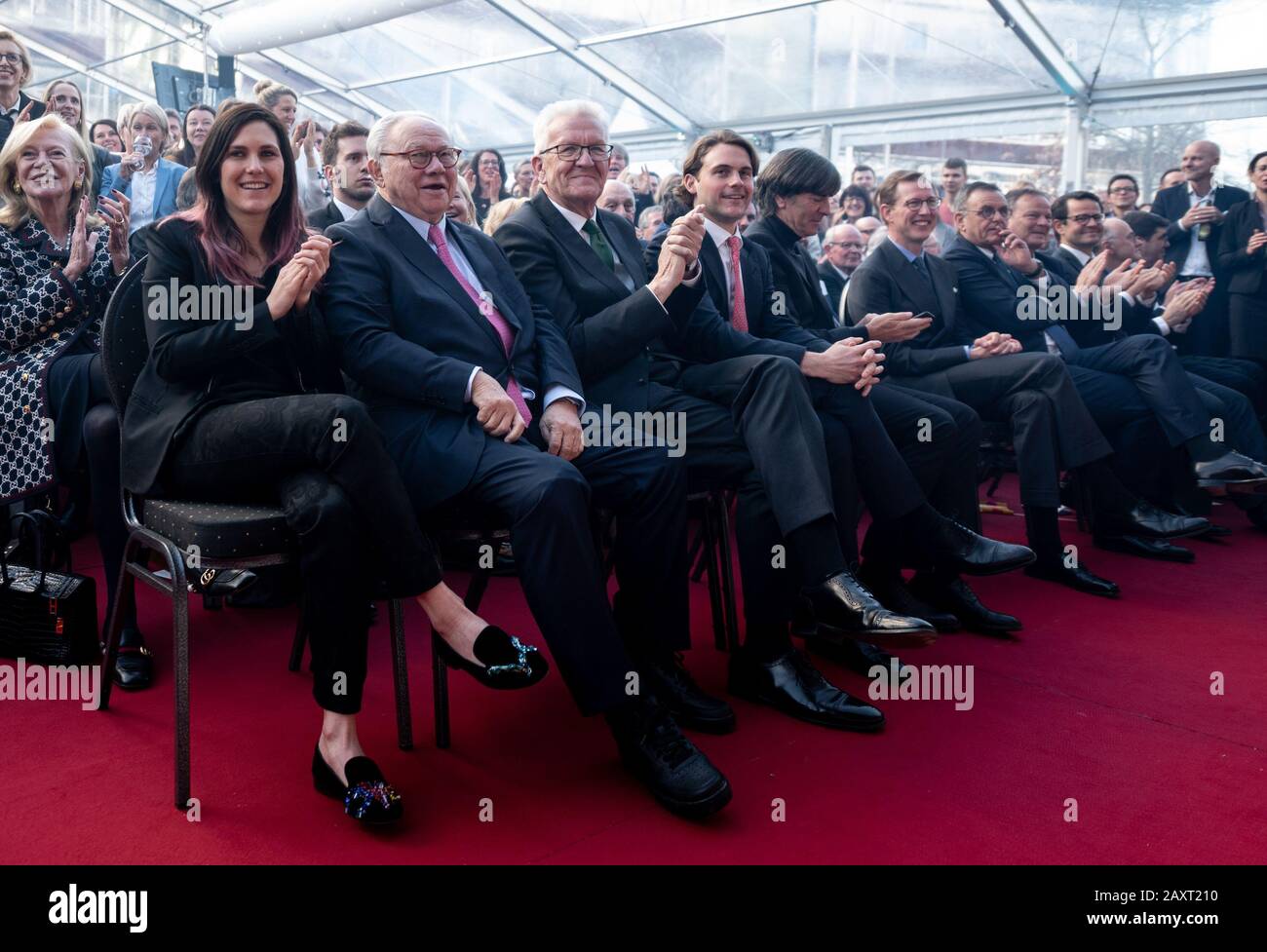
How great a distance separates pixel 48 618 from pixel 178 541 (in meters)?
0.73

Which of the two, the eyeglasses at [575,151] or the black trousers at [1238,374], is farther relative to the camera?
the black trousers at [1238,374]

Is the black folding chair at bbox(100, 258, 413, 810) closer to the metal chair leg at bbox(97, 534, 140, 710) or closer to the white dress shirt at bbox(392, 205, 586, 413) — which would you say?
the metal chair leg at bbox(97, 534, 140, 710)

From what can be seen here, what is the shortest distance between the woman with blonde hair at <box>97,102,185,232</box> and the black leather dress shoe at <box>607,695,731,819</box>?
4095 millimetres

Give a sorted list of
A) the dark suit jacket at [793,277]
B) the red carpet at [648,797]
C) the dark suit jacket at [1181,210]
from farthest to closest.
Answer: the dark suit jacket at [1181,210], the dark suit jacket at [793,277], the red carpet at [648,797]

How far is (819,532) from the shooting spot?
2576 mm

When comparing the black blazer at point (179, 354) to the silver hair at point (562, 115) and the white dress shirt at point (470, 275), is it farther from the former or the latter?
the silver hair at point (562, 115)

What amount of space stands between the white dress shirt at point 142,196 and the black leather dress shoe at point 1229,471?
4.80 metres

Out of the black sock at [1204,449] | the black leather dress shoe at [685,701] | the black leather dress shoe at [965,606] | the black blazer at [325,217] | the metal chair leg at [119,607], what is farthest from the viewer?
the black sock at [1204,449]

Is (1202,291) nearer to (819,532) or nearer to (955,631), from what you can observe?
(955,631)

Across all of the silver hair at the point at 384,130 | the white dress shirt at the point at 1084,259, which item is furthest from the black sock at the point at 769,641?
the white dress shirt at the point at 1084,259

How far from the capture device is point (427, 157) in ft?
8.45

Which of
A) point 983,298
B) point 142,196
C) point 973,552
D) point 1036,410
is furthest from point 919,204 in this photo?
point 142,196

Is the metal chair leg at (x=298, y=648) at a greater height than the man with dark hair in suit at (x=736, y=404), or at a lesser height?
lesser

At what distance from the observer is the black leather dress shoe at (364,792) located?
6.48ft
